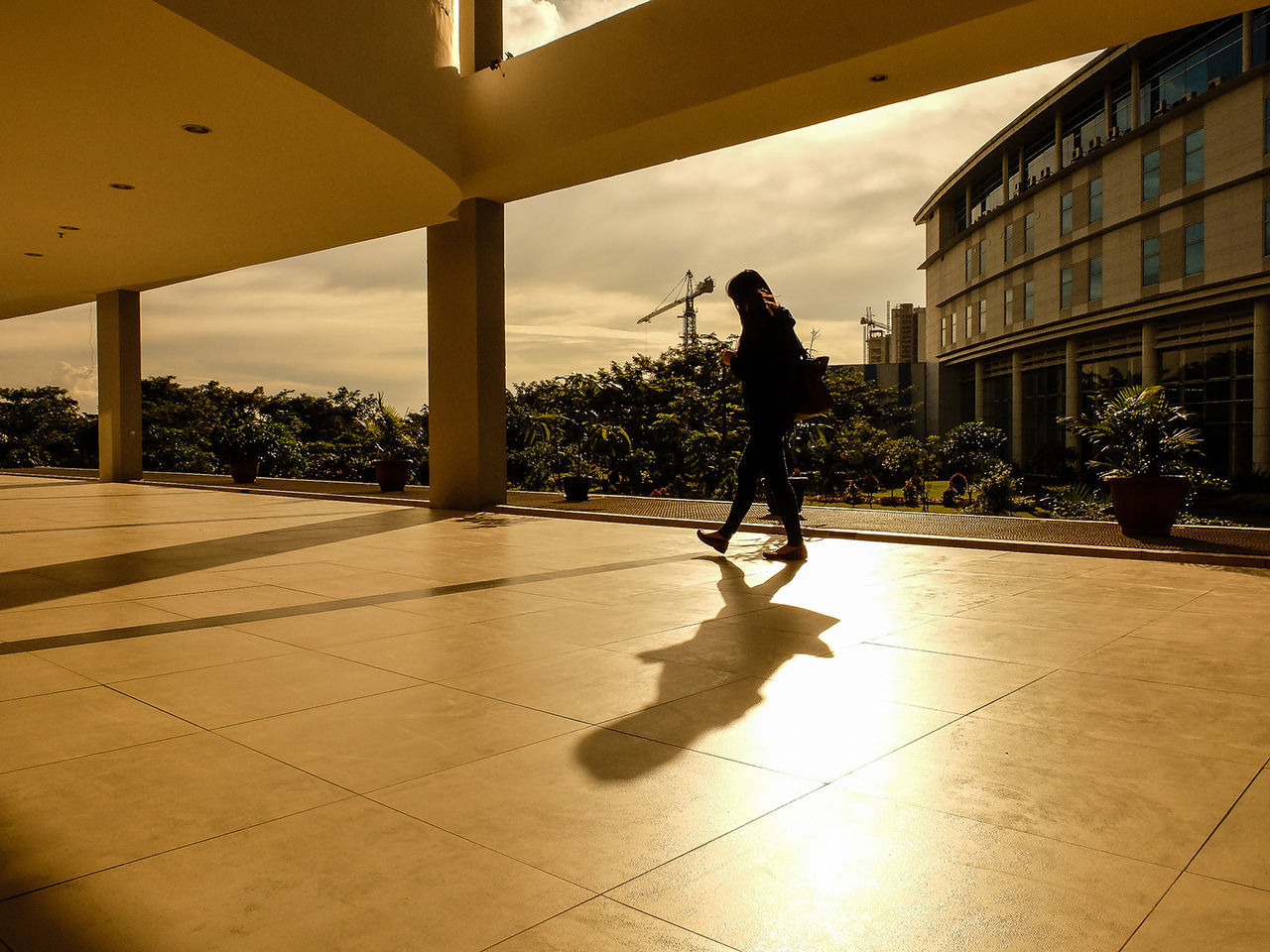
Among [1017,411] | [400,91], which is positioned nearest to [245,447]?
[400,91]

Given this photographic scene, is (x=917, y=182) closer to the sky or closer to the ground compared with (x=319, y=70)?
closer to the sky

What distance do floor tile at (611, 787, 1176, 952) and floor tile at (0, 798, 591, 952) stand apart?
262mm

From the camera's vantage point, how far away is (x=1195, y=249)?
25.9 m

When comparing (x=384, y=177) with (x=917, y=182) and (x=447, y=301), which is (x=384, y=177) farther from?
(x=917, y=182)

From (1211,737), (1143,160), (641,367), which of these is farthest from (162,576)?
(1143,160)

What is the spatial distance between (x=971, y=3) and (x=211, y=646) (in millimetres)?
6985

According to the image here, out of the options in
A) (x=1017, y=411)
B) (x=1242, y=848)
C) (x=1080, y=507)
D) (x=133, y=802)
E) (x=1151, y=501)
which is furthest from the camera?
(x=1017, y=411)

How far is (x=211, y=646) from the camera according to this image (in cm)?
357

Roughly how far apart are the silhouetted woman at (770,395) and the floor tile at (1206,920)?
15.0 feet

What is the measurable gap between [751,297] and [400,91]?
452cm

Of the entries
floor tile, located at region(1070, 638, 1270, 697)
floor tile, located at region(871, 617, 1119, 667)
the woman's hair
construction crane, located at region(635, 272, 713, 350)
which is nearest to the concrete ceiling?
the woman's hair

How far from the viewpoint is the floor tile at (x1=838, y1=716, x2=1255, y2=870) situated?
71.6 inches

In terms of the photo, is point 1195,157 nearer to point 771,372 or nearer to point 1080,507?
point 1080,507

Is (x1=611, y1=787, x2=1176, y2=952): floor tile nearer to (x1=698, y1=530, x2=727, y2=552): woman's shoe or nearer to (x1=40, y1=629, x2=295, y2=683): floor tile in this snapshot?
(x1=40, y1=629, x2=295, y2=683): floor tile
